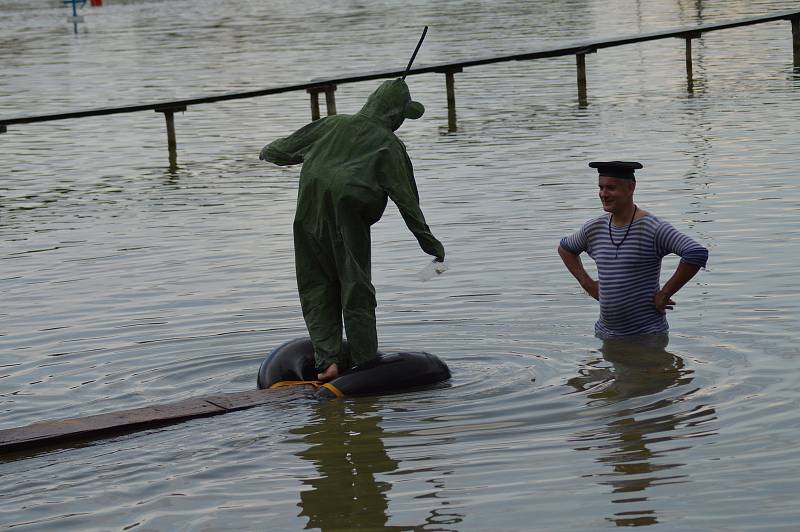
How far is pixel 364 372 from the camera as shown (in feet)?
27.4

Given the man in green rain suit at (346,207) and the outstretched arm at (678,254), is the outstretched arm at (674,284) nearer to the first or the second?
the outstretched arm at (678,254)

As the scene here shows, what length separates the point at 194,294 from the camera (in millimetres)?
11586

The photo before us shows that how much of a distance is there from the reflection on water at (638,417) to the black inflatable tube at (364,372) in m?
0.85

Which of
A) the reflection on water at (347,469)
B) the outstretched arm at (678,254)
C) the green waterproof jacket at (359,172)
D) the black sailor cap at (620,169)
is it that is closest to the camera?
the reflection on water at (347,469)

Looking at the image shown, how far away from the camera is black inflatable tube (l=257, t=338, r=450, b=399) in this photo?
327 inches

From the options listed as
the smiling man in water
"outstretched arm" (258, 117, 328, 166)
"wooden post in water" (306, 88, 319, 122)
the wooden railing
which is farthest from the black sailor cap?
"wooden post in water" (306, 88, 319, 122)

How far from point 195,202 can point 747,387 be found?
410 inches

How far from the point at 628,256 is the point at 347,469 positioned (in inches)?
95.9

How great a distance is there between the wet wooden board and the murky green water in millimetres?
99

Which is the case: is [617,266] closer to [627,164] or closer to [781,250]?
Answer: [627,164]

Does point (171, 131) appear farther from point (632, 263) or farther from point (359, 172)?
point (359, 172)

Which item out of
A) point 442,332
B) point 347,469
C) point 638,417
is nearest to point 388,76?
point 442,332

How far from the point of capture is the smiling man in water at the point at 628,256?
832cm

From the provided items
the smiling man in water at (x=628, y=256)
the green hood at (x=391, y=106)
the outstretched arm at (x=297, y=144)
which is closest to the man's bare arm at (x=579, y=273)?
the smiling man in water at (x=628, y=256)
